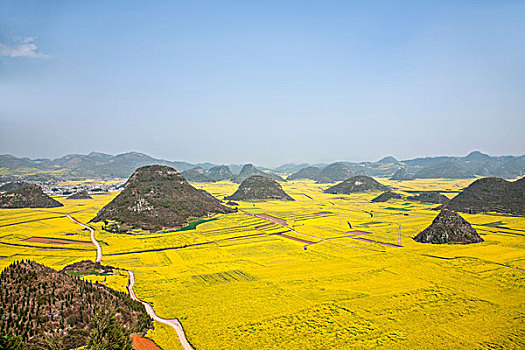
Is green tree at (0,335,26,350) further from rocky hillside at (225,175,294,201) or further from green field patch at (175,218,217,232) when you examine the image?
rocky hillside at (225,175,294,201)

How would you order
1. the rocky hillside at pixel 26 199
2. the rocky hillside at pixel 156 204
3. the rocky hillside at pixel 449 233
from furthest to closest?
the rocky hillside at pixel 26 199, the rocky hillside at pixel 156 204, the rocky hillside at pixel 449 233

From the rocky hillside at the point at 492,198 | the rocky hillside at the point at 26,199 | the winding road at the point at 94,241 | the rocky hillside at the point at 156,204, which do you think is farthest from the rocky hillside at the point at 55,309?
the rocky hillside at the point at 492,198

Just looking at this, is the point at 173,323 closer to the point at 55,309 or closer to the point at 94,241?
the point at 55,309

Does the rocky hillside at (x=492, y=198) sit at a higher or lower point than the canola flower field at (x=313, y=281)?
higher

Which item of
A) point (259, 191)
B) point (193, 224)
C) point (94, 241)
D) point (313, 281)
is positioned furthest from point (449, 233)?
point (259, 191)

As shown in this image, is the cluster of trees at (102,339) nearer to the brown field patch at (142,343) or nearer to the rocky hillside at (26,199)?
the brown field patch at (142,343)

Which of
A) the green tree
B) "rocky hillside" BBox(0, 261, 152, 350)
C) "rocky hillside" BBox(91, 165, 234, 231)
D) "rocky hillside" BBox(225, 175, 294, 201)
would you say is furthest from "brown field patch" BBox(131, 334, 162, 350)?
"rocky hillside" BBox(225, 175, 294, 201)
